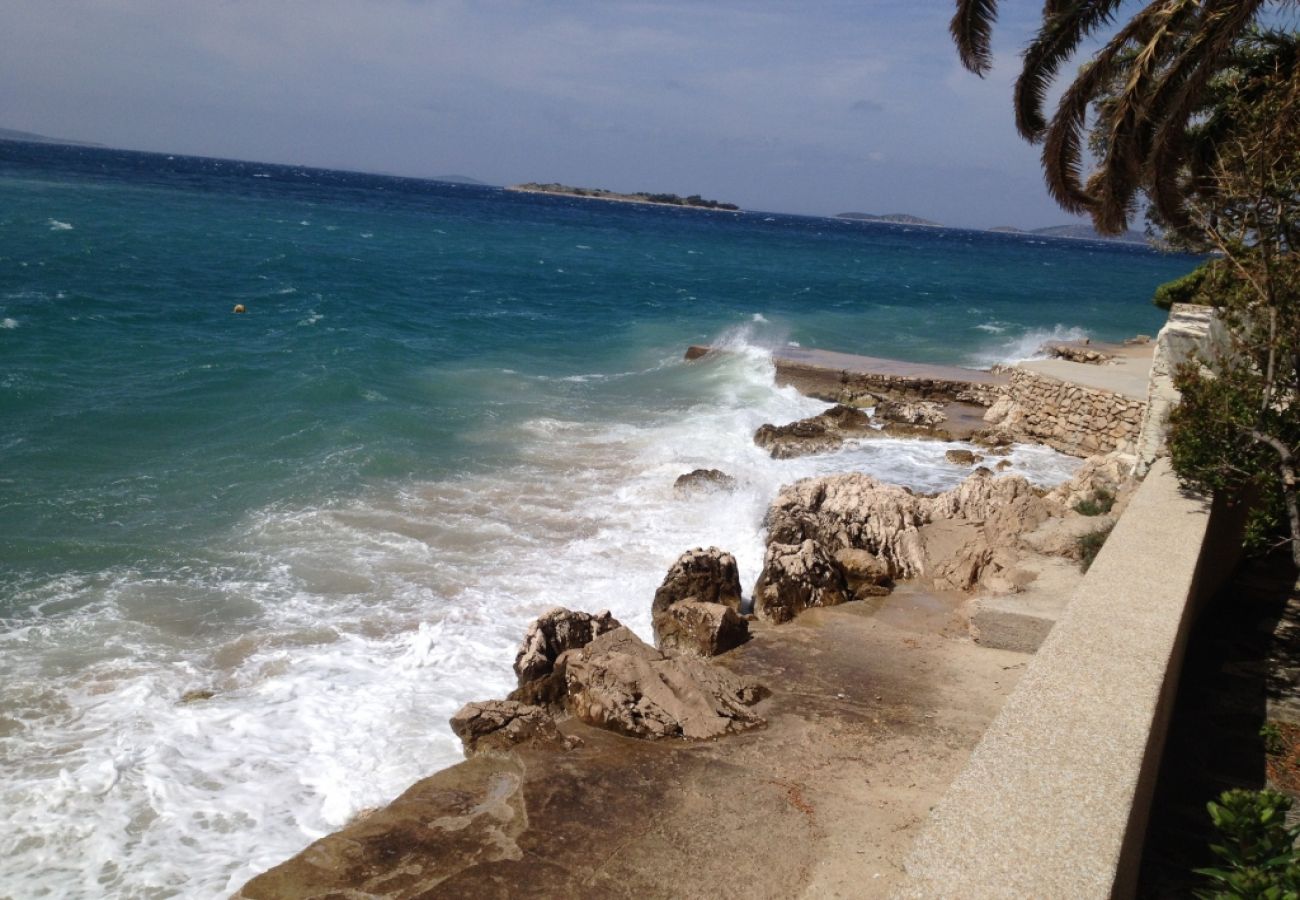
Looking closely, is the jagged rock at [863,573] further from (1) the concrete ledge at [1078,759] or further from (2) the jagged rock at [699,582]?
(1) the concrete ledge at [1078,759]

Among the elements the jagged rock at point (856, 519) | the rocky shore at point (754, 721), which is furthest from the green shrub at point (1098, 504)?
the jagged rock at point (856, 519)

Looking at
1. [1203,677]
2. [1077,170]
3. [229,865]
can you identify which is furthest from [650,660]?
[1077,170]

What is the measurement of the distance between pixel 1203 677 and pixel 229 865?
24.3 ft

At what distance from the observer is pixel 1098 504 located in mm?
12594

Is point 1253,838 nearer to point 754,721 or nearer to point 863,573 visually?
point 754,721

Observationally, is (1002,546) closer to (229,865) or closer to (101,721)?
(229,865)

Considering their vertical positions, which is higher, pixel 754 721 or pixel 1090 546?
pixel 1090 546

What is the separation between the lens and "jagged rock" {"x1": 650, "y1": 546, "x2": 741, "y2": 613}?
11.6 m

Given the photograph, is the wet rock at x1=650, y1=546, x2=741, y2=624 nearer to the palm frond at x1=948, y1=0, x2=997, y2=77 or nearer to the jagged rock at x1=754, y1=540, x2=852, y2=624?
the jagged rock at x1=754, y1=540, x2=852, y2=624

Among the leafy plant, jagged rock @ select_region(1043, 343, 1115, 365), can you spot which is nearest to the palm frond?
the leafy plant

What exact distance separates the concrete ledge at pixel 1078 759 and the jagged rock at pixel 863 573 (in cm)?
473

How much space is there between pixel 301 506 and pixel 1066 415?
1518 centimetres

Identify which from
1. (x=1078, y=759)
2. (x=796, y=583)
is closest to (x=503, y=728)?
(x=796, y=583)

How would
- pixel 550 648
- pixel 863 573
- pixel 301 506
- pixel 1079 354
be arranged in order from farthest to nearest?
pixel 1079 354
pixel 301 506
pixel 863 573
pixel 550 648
